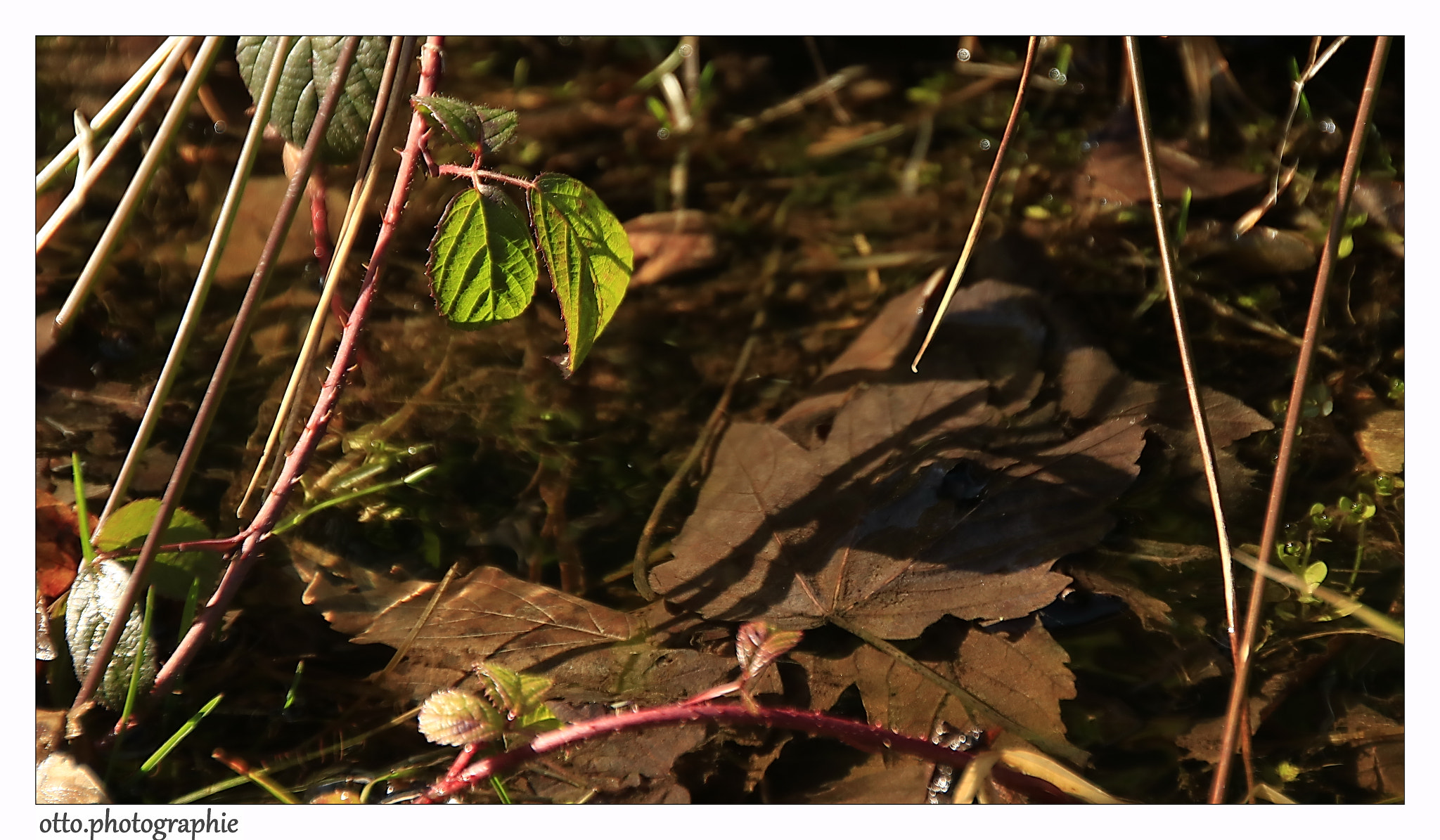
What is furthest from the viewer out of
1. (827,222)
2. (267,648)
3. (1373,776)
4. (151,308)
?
(827,222)

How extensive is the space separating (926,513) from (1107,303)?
24.9 inches

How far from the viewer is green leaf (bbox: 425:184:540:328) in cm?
106

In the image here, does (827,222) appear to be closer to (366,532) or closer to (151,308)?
(366,532)

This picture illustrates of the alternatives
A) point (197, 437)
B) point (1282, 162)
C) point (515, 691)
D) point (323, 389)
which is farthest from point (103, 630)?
point (1282, 162)

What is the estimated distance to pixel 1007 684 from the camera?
44.9 inches

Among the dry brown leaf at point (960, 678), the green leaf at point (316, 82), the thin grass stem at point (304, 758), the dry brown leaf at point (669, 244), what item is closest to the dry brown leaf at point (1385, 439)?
the dry brown leaf at point (960, 678)

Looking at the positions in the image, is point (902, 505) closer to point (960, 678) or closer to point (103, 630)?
point (960, 678)

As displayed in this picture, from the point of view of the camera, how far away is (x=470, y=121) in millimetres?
1047

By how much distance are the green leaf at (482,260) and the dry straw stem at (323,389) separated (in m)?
0.09

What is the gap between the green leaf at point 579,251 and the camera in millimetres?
1080

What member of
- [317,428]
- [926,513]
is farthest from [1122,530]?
[317,428]

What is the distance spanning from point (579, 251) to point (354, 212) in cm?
38

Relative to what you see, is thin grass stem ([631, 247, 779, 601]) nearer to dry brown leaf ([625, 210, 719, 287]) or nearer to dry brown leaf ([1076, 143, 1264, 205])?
dry brown leaf ([625, 210, 719, 287])

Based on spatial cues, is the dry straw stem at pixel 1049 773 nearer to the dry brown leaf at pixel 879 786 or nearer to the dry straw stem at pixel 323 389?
the dry brown leaf at pixel 879 786
